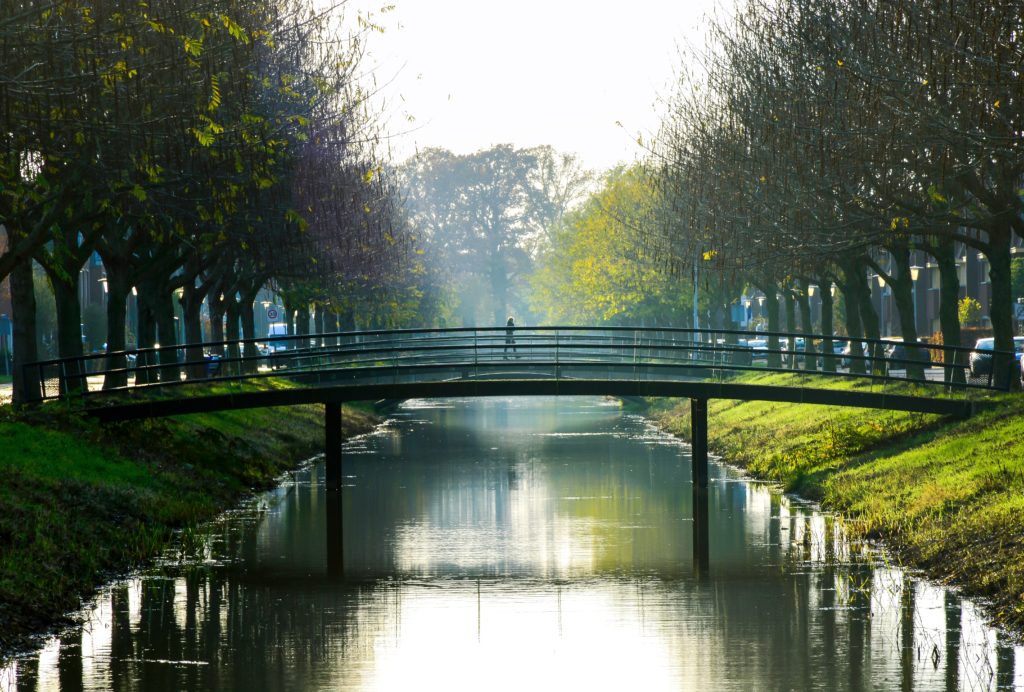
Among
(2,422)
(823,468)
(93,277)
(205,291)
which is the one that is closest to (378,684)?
(2,422)

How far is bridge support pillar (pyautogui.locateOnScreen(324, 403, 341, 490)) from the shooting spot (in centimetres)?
3641

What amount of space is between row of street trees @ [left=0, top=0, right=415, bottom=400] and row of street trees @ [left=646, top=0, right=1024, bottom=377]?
837cm

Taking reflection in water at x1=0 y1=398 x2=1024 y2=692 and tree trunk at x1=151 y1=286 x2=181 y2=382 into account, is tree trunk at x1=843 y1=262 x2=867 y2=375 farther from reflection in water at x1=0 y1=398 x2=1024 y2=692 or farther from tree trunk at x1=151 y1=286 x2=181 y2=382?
tree trunk at x1=151 y1=286 x2=181 y2=382

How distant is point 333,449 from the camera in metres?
36.8

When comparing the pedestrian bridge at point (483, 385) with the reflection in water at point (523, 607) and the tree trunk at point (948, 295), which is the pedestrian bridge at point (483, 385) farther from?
the reflection in water at point (523, 607)

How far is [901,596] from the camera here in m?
20.3

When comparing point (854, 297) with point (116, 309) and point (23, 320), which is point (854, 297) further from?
point (23, 320)

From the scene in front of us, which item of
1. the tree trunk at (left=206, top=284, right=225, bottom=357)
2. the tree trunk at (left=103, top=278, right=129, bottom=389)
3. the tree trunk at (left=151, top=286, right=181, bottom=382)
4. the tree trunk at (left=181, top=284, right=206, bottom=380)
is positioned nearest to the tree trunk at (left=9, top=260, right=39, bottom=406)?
the tree trunk at (left=103, top=278, right=129, bottom=389)

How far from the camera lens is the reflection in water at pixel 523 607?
1617 cm

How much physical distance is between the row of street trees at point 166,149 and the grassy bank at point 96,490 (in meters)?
2.15

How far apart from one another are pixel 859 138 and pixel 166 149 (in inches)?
482

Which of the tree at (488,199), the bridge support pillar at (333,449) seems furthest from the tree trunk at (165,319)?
the tree at (488,199)

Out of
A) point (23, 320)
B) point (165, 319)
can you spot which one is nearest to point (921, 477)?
point (23, 320)

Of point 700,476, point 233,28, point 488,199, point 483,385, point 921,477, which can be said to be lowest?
point 700,476
